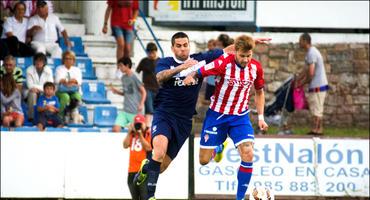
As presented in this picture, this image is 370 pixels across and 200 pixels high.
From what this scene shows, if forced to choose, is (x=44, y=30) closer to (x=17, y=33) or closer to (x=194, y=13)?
(x=17, y=33)

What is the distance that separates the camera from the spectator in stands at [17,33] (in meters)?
22.5

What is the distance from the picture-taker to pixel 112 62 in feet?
77.9

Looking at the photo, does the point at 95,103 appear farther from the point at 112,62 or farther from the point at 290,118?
the point at 290,118

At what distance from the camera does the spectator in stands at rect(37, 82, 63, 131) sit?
20969 mm

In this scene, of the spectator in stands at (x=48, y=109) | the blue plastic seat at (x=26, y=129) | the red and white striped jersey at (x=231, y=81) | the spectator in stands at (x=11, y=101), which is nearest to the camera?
the red and white striped jersey at (x=231, y=81)

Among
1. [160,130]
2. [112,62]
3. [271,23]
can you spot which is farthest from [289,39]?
[160,130]

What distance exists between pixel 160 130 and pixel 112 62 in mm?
8449

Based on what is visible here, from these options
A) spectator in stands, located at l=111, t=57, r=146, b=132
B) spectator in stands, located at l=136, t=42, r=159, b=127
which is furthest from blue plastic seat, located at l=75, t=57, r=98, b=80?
spectator in stands, located at l=111, t=57, r=146, b=132

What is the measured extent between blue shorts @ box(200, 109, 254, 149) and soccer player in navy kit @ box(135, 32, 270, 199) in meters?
0.26

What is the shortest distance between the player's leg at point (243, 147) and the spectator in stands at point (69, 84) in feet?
21.3

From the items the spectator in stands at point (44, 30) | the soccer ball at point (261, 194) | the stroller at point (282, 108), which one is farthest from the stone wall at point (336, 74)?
the soccer ball at point (261, 194)

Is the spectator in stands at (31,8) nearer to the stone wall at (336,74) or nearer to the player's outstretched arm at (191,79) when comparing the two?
the stone wall at (336,74)

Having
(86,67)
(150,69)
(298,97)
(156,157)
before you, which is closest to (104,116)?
(150,69)

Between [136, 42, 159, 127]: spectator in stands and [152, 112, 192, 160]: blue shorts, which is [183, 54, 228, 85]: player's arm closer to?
[152, 112, 192, 160]: blue shorts
